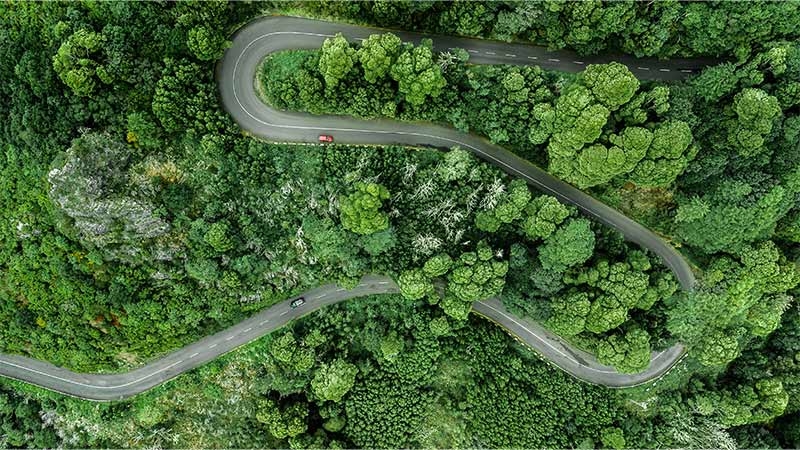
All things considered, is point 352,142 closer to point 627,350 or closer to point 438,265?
point 438,265

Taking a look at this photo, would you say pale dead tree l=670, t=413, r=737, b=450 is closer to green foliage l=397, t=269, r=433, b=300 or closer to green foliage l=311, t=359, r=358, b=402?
green foliage l=397, t=269, r=433, b=300

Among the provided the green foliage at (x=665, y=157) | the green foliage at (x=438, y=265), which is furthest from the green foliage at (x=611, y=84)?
the green foliage at (x=438, y=265)

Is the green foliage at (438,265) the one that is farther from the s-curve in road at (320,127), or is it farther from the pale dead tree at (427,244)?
the s-curve in road at (320,127)

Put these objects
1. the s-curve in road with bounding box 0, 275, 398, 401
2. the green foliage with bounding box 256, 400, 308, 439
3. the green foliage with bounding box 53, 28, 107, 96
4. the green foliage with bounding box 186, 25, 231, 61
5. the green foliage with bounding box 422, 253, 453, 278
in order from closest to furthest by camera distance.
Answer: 1. the green foliage with bounding box 186, 25, 231, 61
2. the green foliage with bounding box 53, 28, 107, 96
3. the green foliage with bounding box 422, 253, 453, 278
4. the green foliage with bounding box 256, 400, 308, 439
5. the s-curve in road with bounding box 0, 275, 398, 401

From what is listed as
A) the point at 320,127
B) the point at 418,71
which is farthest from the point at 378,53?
the point at 320,127

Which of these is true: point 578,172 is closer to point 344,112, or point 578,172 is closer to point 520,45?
point 520,45

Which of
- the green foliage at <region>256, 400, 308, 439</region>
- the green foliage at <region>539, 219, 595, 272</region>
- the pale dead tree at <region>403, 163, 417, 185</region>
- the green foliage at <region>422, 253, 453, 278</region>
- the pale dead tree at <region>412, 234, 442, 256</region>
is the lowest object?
the green foliage at <region>256, 400, 308, 439</region>

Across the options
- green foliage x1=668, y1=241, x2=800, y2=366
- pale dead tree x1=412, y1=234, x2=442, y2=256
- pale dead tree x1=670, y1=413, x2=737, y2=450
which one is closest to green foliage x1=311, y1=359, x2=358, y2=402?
pale dead tree x1=412, y1=234, x2=442, y2=256
